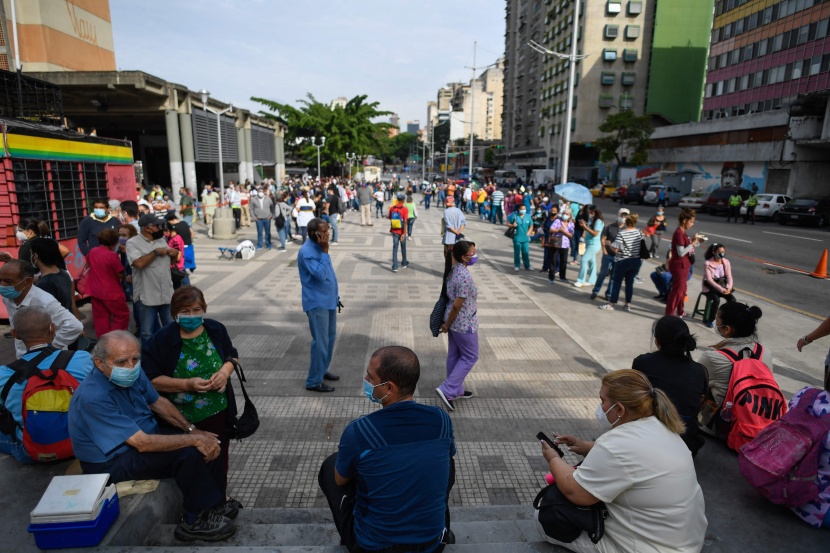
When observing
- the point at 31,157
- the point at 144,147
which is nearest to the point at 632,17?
the point at 144,147

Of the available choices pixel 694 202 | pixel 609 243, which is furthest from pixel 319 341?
pixel 694 202

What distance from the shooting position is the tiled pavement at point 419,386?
4383 millimetres

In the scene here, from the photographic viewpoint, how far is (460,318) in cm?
552

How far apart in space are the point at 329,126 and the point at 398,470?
49390 mm

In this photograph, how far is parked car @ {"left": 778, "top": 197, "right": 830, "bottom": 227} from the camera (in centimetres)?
2414

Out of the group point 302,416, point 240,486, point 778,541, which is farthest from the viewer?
point 302,416

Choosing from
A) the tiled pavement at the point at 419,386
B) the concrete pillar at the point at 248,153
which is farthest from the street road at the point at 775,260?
the concrete pillar at the point at 248,153

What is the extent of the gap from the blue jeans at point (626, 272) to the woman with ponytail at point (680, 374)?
214 inches

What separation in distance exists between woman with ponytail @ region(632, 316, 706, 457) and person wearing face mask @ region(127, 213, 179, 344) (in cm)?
546

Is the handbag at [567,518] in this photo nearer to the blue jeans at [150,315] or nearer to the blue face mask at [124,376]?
the blue face mask at [124,376]

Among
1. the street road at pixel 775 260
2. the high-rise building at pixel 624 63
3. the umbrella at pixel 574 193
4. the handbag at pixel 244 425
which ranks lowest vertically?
the street road at pixel 775 260

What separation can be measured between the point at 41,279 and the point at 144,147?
1436 inches

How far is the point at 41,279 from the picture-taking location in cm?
540

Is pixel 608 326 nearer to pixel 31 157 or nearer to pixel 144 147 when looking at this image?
pixel 31 157
